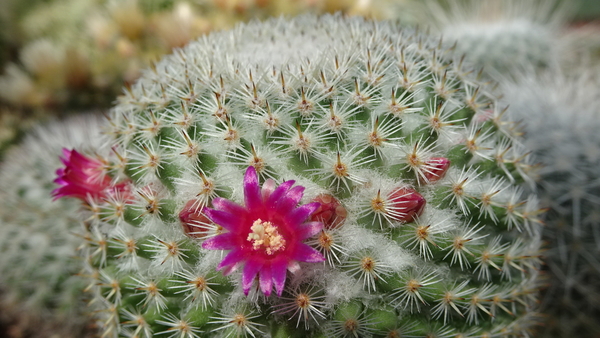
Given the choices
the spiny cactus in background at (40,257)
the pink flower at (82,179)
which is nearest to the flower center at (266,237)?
the pink flower at (82,179)

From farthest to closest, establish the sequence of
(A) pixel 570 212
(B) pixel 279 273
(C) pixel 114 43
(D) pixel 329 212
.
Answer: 1. (C) pixel 114 43
2. (A) pixel 570 212
3. (D) pixel 329 212
4. (B) pixel 279 273

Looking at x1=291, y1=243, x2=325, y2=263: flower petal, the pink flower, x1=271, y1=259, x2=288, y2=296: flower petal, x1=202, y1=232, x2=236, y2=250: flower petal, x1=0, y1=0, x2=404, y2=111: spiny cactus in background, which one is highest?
x1=202, y1=232, x2=236, y2=250: flower petal

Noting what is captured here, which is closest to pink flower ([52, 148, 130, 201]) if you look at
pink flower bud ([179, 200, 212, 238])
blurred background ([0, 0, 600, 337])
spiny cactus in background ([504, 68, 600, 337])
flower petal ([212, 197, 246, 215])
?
pink flower bud ([179, 200, 212, 238])

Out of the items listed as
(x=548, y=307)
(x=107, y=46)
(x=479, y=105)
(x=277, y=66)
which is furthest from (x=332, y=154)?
(x=107, y=46)

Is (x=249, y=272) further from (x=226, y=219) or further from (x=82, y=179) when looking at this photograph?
(x=82, y=179)

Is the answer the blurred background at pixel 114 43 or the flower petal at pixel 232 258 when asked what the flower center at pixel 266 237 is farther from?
the blurred background at pixel 114 43

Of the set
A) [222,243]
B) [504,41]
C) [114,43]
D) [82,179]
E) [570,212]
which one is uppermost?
[222,243]

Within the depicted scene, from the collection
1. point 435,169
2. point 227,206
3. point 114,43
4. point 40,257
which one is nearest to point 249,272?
point 227,206

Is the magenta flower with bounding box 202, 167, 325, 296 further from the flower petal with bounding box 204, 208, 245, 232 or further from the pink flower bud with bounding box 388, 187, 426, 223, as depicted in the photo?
the pink flower bud with bounding box 388, 187, 426, 223
